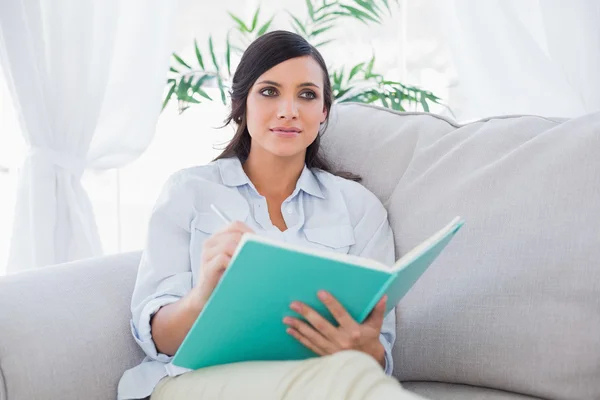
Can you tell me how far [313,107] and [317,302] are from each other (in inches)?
23.8

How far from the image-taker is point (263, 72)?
68.0 inches

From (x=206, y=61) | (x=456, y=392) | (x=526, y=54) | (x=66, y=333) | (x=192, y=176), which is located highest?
(x=526, y=54)

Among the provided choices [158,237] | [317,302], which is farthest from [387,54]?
[317,302]

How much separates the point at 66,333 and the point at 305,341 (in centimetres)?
43

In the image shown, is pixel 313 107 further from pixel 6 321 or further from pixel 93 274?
pixel 6 321

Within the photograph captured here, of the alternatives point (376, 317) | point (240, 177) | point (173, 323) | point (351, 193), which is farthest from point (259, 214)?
point (376, 317)

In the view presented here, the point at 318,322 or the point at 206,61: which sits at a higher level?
the point at 206,61

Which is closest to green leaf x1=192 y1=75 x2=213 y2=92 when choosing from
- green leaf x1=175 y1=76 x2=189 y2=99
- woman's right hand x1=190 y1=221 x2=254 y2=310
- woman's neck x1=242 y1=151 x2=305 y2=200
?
green leaf x1=175 y1=76 x2=189 y2=99

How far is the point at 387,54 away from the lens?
3.41 meters

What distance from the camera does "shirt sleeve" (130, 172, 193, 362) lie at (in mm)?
1492

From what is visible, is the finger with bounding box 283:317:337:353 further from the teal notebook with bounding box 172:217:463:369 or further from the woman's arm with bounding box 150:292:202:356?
the woman's arm with bounding box 150:292:202:356

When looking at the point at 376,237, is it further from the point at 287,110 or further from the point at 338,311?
the point at 338,311

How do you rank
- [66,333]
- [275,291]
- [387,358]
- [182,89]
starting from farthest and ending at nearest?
[182,89] → [387,358] → [66,333] → [275,291]

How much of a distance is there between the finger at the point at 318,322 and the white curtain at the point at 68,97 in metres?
1.36
